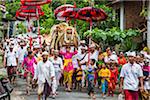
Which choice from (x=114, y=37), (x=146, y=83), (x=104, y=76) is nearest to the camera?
(x=146, y=83)

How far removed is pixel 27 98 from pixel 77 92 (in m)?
2.60

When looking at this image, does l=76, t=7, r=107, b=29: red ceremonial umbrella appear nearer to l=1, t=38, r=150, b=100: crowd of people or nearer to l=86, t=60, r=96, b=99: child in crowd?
l=1, t=38, r=150, b=100: crowd of people

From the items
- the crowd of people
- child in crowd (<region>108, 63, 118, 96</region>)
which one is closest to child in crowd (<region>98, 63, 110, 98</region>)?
the crowd of people

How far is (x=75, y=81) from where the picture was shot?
1936cm

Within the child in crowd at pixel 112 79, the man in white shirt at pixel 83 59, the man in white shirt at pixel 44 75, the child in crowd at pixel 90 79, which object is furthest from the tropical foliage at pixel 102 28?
the man in white shirt at pixel 44 75

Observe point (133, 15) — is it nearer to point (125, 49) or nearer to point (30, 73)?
point (125, 49)

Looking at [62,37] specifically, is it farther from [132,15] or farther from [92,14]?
[132,15]

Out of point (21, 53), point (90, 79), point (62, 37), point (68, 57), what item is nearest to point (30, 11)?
point (62, 37)

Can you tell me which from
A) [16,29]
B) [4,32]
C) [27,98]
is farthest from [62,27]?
[4,32]

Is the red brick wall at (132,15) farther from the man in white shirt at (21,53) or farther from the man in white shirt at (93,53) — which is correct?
the man in white shirt at (93,53)

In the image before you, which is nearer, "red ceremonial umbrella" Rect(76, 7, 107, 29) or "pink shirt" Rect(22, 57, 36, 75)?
"pink shirt" Rect(22, 57, 36, 75)

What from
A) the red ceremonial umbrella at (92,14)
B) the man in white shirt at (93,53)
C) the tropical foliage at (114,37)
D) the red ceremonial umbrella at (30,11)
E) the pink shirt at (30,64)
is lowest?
the pink shirt at (30,64)

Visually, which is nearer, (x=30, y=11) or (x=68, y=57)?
(x=68, y=57)

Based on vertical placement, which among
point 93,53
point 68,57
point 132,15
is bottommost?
point 68,57
